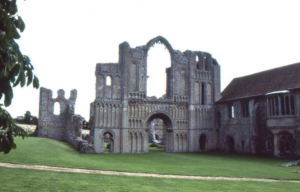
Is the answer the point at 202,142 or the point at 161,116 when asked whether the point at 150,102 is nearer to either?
the point at 161,116

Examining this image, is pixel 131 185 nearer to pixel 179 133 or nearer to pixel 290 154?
pixel 290 154

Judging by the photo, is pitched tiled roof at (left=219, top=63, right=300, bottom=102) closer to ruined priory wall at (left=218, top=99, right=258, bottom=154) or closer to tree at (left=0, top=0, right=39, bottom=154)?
ruined priory wall at (left=218, top=99, right=258, bottom=154)

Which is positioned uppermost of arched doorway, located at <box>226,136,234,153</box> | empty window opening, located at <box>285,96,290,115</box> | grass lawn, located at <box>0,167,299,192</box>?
empty window opening, located at <box>285,96,290,115</box>

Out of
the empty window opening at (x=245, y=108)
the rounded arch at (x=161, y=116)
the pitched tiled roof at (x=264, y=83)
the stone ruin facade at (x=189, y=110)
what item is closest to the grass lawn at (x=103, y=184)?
the stone ruin facade at (x=189, y=110)

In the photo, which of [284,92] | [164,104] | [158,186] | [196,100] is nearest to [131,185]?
[158,186]

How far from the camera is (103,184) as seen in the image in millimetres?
11758

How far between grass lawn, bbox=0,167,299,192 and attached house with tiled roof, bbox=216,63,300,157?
47.9 ft

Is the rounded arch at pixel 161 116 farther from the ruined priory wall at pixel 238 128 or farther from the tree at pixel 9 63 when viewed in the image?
the tree at pixel 9 63

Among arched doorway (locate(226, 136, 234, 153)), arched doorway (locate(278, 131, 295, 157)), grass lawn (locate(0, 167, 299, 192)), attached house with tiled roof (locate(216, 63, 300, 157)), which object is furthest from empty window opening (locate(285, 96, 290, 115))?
grass lawn (locate(0, 167, 299, 192))

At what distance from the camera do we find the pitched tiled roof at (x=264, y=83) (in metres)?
29.1

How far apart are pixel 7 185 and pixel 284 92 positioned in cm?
2511

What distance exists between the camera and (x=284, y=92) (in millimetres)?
27250

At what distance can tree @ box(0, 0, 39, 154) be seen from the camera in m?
3.94

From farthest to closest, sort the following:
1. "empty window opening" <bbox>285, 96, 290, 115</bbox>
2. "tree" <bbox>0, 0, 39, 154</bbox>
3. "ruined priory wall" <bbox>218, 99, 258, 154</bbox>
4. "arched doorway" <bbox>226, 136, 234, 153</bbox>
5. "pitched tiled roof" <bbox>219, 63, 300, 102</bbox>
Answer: "arched doorway" <bbox>226, 136, 234, 153</bbox> < "ruined priory wall" <bbox>218, 99, 258, 154</bbox> < "pitched tiled roof" <bbox>219, 63, 300, 102</bbox> < "empty window opening" <bbox>285, 96, 290, 115</bbox> < "tree" <bbox>0, 0, 39, 154</bbox>
